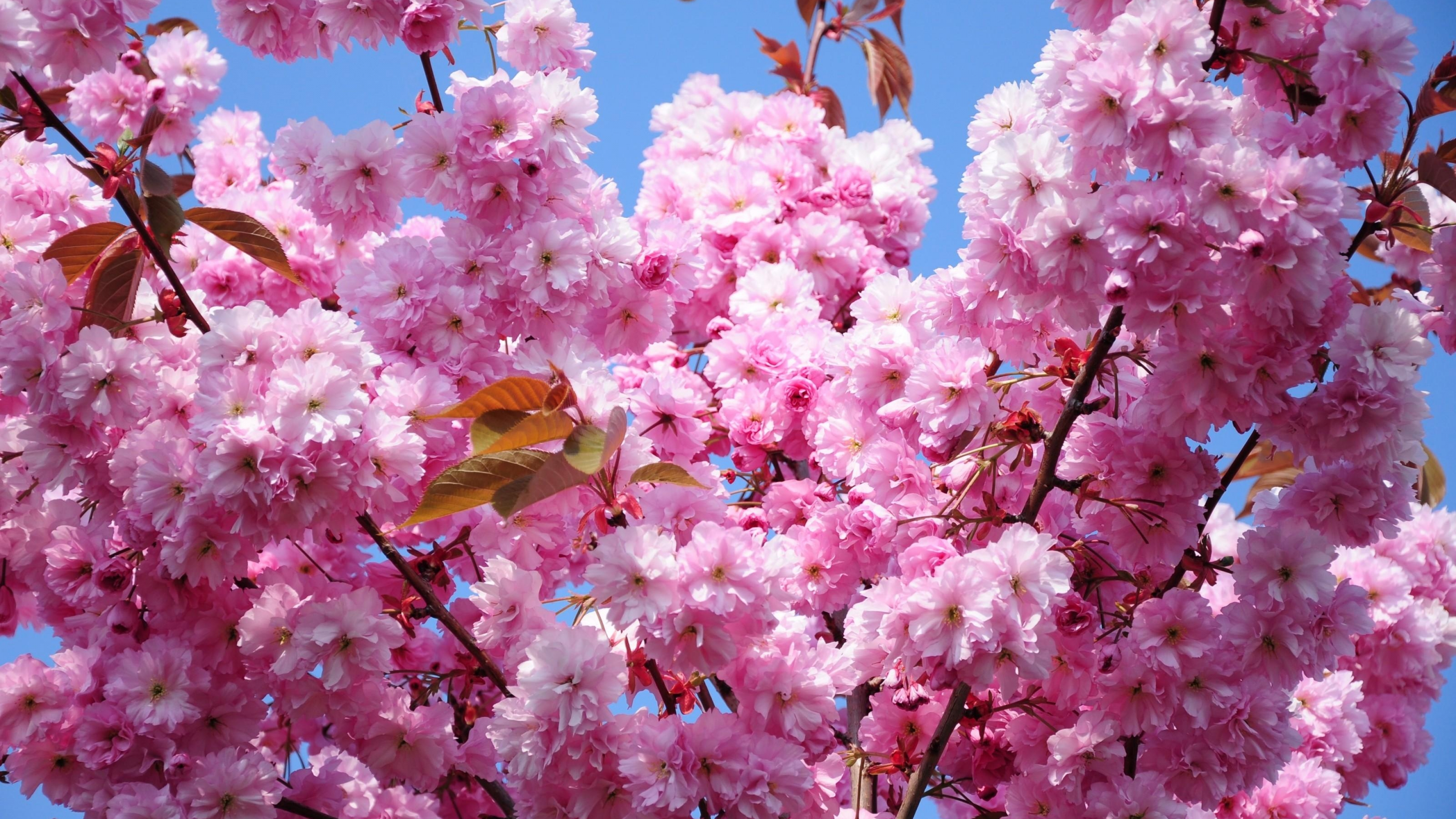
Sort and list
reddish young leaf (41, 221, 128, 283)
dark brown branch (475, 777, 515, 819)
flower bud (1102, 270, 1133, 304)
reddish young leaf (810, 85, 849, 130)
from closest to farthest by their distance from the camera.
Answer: flower bud (1102, 270, 1133, 304) → reddish young leaf (41, 221, 128, 283) → dark brown branch (475, 777, 515, 819) → reddish young leaf (810, 85, 849, 130)

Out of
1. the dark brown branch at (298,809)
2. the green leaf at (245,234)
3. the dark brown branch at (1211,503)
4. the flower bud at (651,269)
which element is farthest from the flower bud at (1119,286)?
the dark brown branch at (298,809)

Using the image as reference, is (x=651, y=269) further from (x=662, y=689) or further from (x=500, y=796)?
(x=500, y=796)

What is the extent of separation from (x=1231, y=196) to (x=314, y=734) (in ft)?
6.86

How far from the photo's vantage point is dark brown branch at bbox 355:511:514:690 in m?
1.57

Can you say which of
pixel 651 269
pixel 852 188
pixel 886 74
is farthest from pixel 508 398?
pixel 886 74

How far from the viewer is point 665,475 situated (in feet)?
4.24

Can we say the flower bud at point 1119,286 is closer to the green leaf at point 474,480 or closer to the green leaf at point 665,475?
the green leaf at point 665,475

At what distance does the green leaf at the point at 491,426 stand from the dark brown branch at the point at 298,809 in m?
0.86

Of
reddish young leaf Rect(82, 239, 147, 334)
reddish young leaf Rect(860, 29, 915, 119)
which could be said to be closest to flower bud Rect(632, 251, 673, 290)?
reddish young leaf Rect(82, 239, 147, 334)

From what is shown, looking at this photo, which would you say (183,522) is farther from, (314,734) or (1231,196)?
(1231,196)

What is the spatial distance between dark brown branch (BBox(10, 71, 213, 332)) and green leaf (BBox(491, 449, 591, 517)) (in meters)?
0.69

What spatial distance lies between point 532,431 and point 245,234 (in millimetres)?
858

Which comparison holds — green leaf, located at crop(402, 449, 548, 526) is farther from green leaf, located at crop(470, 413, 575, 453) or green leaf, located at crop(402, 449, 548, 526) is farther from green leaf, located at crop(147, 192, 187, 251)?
green leaf, located at crop(147, 192, 187, 251)

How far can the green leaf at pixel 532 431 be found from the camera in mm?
1166
